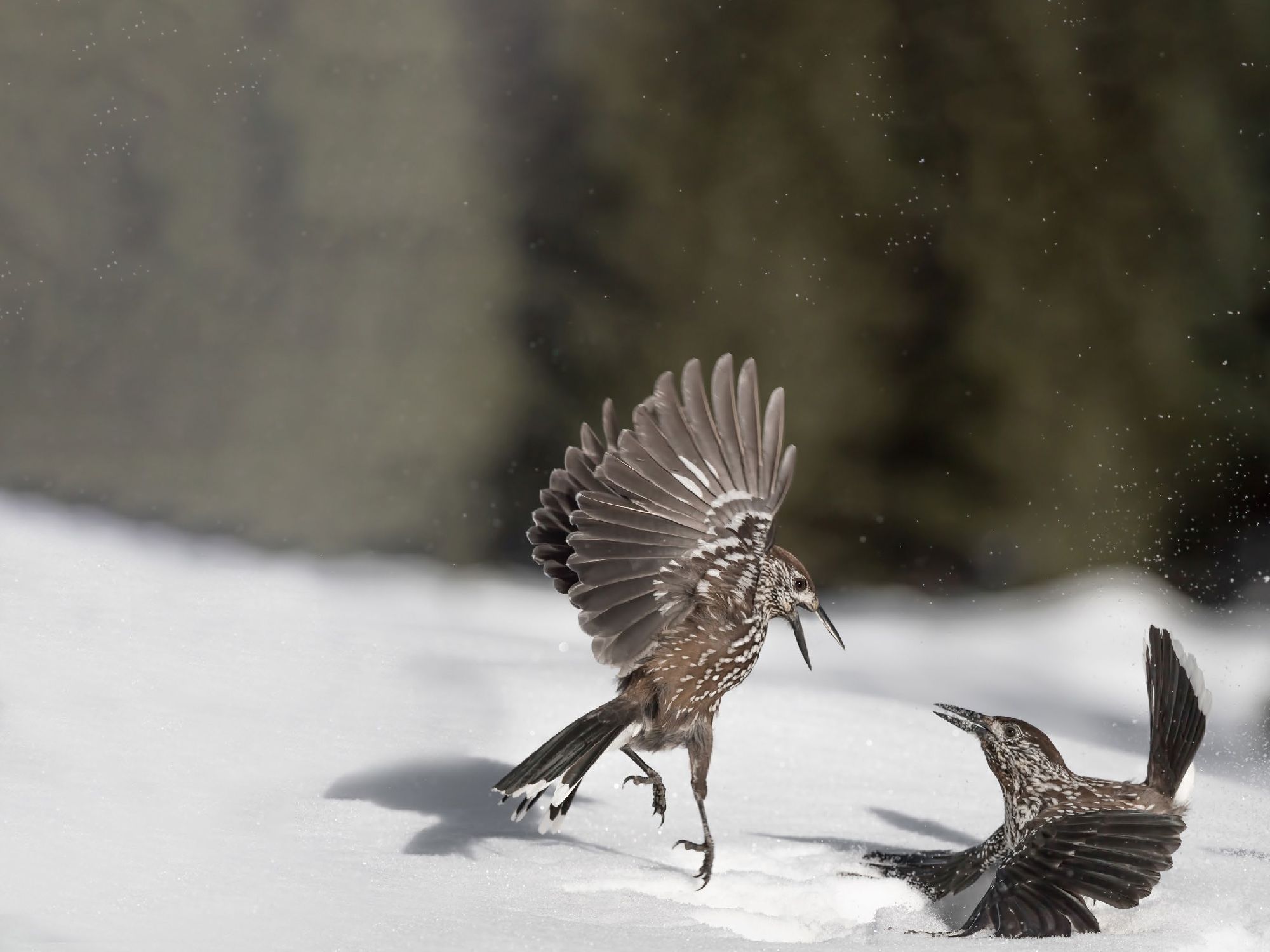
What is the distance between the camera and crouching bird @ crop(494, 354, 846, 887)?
100 inches

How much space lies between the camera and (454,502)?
599cm

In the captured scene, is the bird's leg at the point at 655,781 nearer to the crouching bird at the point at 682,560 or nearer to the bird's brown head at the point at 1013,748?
the crouching bird at the point at 682,560

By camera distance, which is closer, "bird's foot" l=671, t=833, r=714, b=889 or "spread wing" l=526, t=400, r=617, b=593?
"bird's foot" l=671, t=833, r=714, b=889

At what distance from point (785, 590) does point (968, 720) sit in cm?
47

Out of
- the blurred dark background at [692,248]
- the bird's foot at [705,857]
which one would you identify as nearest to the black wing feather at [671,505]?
the bird's foot at [705,857]

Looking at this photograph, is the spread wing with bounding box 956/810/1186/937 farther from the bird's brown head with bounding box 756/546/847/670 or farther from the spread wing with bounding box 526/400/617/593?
the spread wing with bounding box 526/400/617/593

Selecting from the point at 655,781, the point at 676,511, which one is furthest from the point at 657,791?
the point at 676,511

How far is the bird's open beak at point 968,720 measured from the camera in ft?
8.34

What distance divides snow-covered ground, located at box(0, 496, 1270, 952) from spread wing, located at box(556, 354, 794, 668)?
55cm

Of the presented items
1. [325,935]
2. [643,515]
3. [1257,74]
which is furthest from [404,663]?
[1257,74]

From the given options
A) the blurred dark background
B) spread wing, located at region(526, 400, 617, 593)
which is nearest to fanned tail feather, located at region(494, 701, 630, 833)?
spread wing, located at region(526, 400, 617, 593)

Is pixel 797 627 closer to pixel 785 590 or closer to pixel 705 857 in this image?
pixel 785 590

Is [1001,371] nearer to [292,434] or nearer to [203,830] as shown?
[292,434]

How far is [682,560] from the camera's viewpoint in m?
2.60
